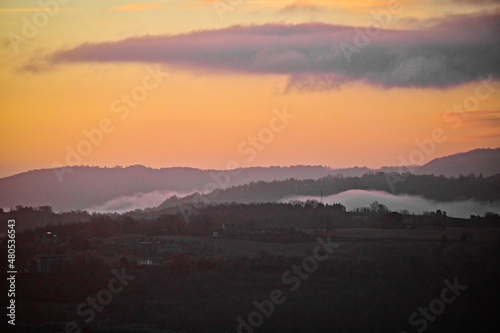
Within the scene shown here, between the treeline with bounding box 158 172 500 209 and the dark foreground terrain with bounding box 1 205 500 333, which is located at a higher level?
the treeline with bounding box 158 172 500 209

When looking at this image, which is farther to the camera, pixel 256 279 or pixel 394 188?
pixel 394 188

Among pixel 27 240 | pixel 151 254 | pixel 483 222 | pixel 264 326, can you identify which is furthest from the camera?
pixel 483 222

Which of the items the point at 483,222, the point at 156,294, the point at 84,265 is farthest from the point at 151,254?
the point at 483,222

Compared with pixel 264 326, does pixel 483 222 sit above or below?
above

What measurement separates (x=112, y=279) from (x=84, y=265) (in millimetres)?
5615

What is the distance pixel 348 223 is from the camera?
14100 cm

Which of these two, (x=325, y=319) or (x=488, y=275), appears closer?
(x=325, y=319)

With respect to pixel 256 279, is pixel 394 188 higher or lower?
higher

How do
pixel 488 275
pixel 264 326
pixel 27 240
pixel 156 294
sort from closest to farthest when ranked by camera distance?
pixel 264 326, pixel 156 294, pixel 488 275, pixel 27 240

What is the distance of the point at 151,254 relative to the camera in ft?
389

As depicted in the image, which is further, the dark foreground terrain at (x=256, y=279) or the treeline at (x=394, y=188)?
the treeline at (x=394, y=188)

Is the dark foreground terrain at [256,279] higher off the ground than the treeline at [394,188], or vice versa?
the treeline at [394,188]

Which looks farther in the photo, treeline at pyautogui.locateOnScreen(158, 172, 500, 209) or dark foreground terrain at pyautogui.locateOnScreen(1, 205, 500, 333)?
treeline at pyautogui.locateOnScreen(158, 172, 500, 209)

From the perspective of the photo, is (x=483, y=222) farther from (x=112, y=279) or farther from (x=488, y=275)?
(x=112, y=279)
